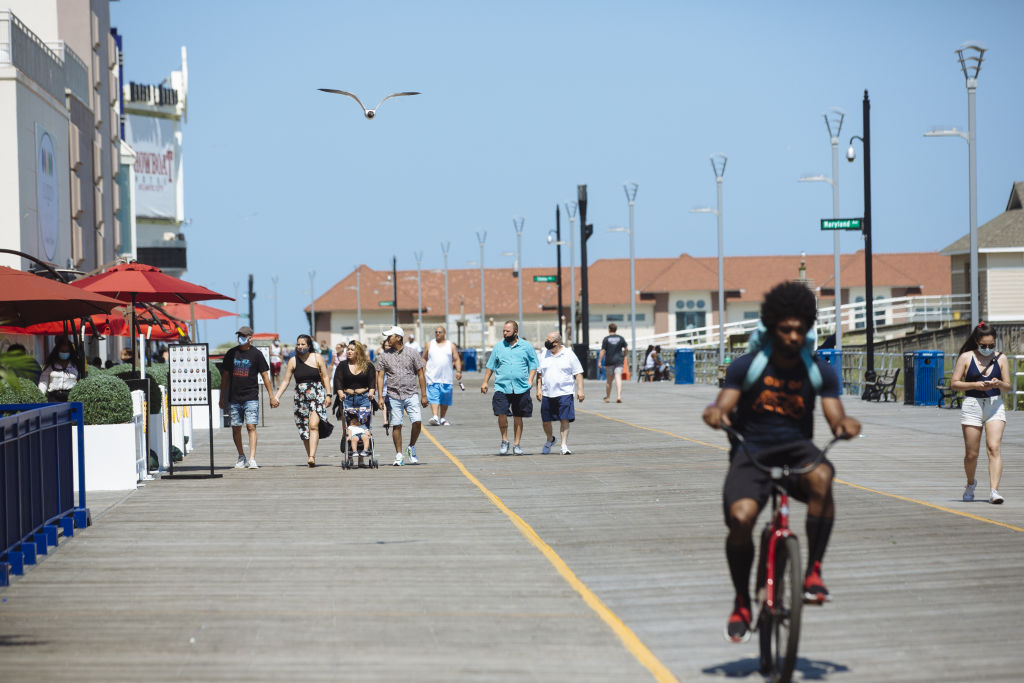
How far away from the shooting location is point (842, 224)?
33062mm

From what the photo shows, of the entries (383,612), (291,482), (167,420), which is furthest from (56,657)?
(167,420)

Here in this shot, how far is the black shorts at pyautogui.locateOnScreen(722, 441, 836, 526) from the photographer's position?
21.5ft

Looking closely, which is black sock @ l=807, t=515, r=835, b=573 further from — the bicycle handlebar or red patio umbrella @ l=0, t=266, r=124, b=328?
red patio umbrella @ l=0, t=266, r=124, b=328

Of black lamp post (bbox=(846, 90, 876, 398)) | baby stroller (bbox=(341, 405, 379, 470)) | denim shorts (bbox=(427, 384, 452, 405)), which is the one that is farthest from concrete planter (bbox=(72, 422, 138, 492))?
black lamp post (bbox=(846, 90, 876, 398))

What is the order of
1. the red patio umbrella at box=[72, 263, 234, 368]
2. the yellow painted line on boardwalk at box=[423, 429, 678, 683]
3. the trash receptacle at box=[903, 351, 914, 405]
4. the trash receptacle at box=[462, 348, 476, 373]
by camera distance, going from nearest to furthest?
the yellow painted line on boardwalk at box=[423, 429, 678, 683]
the red patio umbrella at box=[72, 263, 234, 368]
the trash receptacle at box=[903, 351, 914, 405]
the trash receptacle at box=[462, 348, 476, 373]

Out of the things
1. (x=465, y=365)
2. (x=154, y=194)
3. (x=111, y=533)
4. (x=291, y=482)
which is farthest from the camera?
(x=154, y=194)

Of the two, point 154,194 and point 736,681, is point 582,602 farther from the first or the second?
point 154,194

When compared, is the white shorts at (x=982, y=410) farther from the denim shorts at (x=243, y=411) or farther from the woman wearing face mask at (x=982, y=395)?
the denim shorts at (x=243, y=411)

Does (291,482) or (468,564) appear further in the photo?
(291,482)

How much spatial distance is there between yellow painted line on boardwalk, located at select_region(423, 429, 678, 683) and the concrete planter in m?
4.28

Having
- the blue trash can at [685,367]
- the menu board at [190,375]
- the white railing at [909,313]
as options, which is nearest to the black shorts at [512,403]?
the menu board at [190,375]

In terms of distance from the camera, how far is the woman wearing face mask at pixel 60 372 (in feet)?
59.5

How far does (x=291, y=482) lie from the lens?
16.3m

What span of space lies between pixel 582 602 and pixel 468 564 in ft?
5.39
